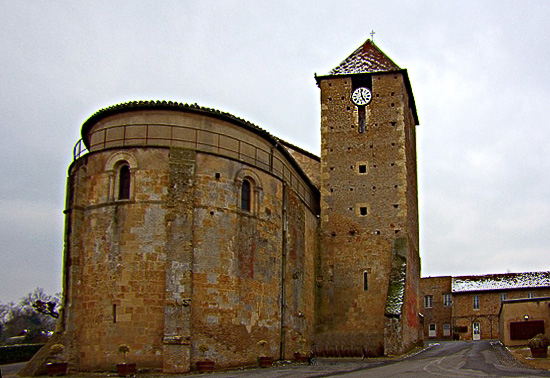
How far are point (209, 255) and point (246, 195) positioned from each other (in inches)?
141

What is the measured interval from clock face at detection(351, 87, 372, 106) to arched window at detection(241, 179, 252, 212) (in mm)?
12057

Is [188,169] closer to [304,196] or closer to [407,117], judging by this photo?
[304,196]

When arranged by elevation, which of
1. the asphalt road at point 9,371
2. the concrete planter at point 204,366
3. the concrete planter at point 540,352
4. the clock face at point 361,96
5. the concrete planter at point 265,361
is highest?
the clock face at point 361,96

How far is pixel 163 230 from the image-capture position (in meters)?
22.5

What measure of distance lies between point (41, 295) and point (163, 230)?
55526 mm

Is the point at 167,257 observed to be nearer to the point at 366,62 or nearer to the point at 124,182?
the point at 124,182

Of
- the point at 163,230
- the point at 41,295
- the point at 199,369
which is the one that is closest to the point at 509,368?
the point at 199,369

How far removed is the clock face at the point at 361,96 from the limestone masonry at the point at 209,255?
5495 millimetres

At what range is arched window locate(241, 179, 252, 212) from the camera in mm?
25656

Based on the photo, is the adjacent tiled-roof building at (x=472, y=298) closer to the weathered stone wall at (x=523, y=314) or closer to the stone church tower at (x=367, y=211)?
the stone church tower at (x=367, y=211)

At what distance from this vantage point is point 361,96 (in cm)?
3559

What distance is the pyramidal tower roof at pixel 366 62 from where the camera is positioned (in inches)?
1412

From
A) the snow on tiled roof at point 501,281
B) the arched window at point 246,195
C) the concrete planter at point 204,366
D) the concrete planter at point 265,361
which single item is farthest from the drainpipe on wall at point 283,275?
the snow on tiled roof at point 501,281

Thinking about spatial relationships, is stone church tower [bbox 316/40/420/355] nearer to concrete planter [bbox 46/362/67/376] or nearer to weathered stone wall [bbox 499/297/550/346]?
weathered stone wall [bbox 499/297/550/346]
